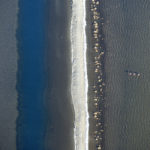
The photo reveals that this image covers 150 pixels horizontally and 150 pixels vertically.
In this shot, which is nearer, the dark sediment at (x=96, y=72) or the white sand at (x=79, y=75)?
the white sand at (x=79, y=75)

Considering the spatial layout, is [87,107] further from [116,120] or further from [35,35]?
[35,35]

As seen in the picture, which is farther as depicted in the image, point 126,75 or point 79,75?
point 126,75

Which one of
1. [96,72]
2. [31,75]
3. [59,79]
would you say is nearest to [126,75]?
[96,72]

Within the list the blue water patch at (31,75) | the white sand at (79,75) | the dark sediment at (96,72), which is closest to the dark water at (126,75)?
the dark sediment at (96,72)

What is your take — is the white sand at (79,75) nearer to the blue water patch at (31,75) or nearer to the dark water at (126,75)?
the dark water at (126,75)

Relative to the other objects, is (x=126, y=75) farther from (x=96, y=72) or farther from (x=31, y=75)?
(x=31, y=75)

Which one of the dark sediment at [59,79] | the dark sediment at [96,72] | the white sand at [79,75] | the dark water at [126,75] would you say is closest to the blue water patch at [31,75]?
the dark sediment at [59,79]
